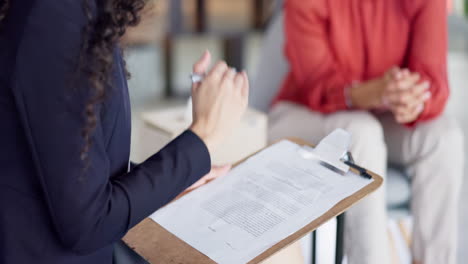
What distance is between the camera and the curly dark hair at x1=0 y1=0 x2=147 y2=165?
69 centimetres

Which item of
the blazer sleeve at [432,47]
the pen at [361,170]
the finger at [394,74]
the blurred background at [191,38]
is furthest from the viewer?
the blurred background at [191,38]

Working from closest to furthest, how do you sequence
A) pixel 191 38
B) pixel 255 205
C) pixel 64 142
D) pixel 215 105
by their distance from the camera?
1. pixel 64 142
2. pixel 215 105
3. pixel 255 205
4. pixel 191 38

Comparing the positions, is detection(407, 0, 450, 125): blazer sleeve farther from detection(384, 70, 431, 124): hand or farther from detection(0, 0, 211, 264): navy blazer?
detection(0, 0, 211, 264): navy blazer

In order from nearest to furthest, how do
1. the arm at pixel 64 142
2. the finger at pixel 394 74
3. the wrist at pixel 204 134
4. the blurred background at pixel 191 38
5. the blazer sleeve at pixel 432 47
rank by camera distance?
the arm at pixel 64 142 < the wrist at pixel 204 134 < the finger at pixel 394 74 < the blazer sleeve at pixel 432 47 < the blurred background at pixel 191 38

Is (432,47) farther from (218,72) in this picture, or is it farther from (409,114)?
(218,72)

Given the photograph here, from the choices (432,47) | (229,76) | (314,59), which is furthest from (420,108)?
(229,76)

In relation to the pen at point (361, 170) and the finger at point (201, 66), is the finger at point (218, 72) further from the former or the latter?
the pen at point (361, 170)

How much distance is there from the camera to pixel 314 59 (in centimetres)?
168

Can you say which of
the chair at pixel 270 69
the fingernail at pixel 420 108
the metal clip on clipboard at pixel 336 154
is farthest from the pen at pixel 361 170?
the chair at pixel 270 69

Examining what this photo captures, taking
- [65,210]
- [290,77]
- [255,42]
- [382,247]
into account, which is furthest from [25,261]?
[255,42]

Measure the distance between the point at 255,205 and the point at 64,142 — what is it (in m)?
0.34

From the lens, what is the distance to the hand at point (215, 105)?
827mm

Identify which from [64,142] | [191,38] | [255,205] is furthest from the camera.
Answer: [191,38]

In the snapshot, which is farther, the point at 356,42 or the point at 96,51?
the point at 356,42
